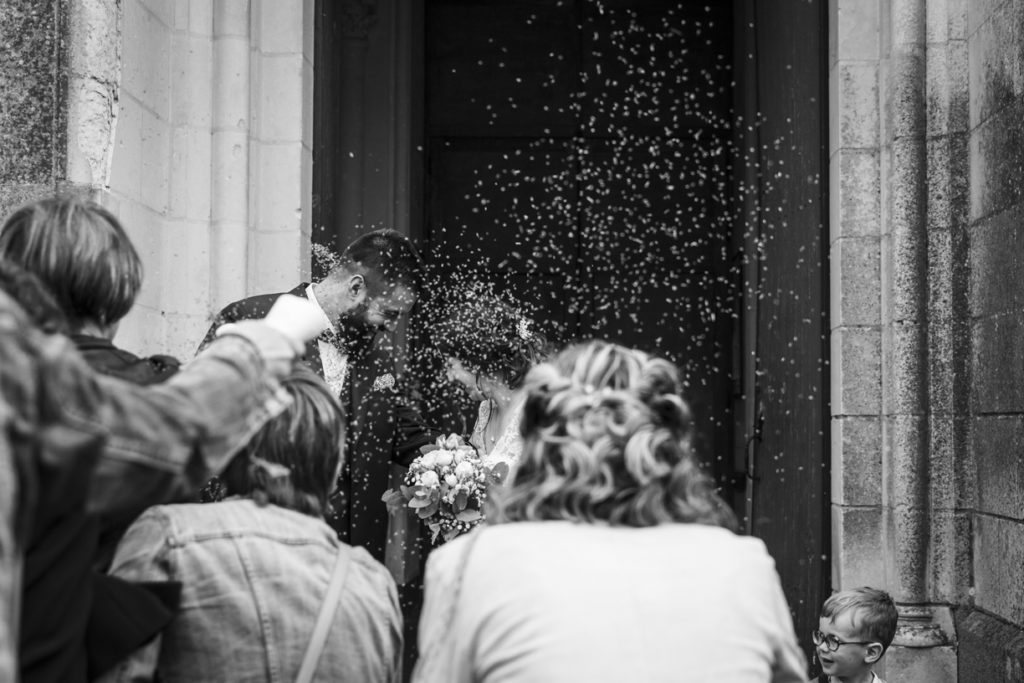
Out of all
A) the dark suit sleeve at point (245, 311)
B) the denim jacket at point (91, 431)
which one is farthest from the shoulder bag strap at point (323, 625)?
the dark suit sleeve at point (245, 311)

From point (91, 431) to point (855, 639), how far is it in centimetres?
271

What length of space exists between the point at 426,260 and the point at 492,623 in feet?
17.8

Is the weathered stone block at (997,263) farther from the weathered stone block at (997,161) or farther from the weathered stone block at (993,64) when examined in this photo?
the weathered stone block at (993,64)

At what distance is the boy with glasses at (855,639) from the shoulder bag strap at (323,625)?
1946mm

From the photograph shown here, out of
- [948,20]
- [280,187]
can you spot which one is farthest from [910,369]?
[280,187]

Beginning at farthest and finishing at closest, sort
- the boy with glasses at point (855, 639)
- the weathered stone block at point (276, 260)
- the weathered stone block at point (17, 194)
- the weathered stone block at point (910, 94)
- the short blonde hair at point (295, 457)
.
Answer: the weathered stone block at point (276, 260) → the weathered stone block at point (910, 94) → the weathered stone block at point (17, 194) → the boy with glasses at point (855, 639) → the short blonde hair at point (295, 457)

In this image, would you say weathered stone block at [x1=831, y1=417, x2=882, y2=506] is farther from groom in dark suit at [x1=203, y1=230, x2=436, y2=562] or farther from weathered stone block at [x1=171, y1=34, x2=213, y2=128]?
weathered stone block at [x1=171, y1=34, x2=213, y2=128]

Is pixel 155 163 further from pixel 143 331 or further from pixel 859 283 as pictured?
pixel 859 283

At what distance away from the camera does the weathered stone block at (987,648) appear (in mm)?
3961

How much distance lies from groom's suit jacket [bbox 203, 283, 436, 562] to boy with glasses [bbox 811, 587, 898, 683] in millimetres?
1936

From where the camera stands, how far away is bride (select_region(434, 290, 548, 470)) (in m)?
4.89

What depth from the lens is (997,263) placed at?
424 cm

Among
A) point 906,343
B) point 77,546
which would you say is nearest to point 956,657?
point 906,343

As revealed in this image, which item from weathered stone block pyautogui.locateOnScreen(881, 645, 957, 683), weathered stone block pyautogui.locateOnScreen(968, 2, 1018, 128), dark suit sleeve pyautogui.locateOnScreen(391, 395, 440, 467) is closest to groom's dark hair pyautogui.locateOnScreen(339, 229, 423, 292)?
dark suit sleeve pyautogui.locateOnScreen(391, 395, 440, 467)
